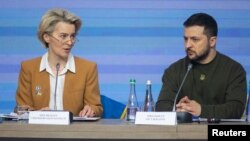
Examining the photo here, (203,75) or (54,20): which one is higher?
(54,20)

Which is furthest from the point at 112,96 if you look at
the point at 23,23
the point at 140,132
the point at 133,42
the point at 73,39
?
the point at 140,132

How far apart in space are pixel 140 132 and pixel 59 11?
1332 mm

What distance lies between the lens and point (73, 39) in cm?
298

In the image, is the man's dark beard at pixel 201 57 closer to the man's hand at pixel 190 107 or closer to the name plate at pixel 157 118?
the man's hand at pixel 190 107

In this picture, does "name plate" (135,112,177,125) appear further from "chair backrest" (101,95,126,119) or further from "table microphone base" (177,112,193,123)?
"chair backrest" (101,95,126,119)

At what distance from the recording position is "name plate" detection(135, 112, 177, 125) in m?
1.99

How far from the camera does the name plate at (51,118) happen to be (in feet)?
6.63

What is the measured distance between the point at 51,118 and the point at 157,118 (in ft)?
1.51

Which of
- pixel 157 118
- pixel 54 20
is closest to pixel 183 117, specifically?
pixel 157 118

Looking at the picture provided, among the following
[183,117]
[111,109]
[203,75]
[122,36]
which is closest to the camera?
[183,117]

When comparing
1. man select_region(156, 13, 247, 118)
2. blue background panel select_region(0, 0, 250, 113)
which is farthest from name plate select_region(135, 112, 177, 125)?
blue background panel select_region(0, 0, 250, 113)

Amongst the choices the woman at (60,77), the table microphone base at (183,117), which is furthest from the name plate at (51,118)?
the woman at (60,77)

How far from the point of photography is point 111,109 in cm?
315

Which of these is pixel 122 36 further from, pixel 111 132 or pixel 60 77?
pixel 111 132
